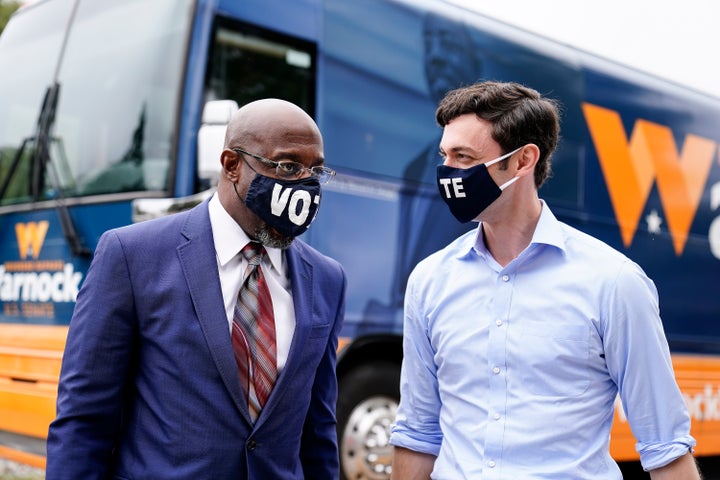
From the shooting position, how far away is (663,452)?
2.31m

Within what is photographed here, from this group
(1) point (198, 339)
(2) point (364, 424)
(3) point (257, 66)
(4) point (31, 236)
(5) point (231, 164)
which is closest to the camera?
(1) point (198, 339)

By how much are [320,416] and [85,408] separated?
697 millimetres

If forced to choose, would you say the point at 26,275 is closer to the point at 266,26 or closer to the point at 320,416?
the point at 266,26

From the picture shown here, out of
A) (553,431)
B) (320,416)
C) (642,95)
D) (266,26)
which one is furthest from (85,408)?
(642,95)

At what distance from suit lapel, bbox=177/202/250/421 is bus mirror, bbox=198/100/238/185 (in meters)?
2.13

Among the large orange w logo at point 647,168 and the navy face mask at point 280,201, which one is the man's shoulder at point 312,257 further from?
the large orange w logo at point 647,168

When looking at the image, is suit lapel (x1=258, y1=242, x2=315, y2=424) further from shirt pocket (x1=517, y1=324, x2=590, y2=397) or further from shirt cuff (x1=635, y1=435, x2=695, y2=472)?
shirt cuff (x1=635, y1=435, x2=695, y2=472)

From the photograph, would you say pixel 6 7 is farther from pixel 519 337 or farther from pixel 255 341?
Answer: pixel 519 337

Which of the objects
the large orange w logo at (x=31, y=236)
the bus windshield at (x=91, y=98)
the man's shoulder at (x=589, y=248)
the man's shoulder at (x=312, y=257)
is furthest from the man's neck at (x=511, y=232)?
the large orange w logo at (x=31, y=236)

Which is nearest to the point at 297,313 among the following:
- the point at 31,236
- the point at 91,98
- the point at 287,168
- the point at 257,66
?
the point at 287,168

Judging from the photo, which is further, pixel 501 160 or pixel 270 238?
pixel 501 160

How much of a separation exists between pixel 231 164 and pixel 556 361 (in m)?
1.01

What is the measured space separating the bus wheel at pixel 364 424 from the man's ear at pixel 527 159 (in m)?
2.87

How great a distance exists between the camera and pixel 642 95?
7.29m
